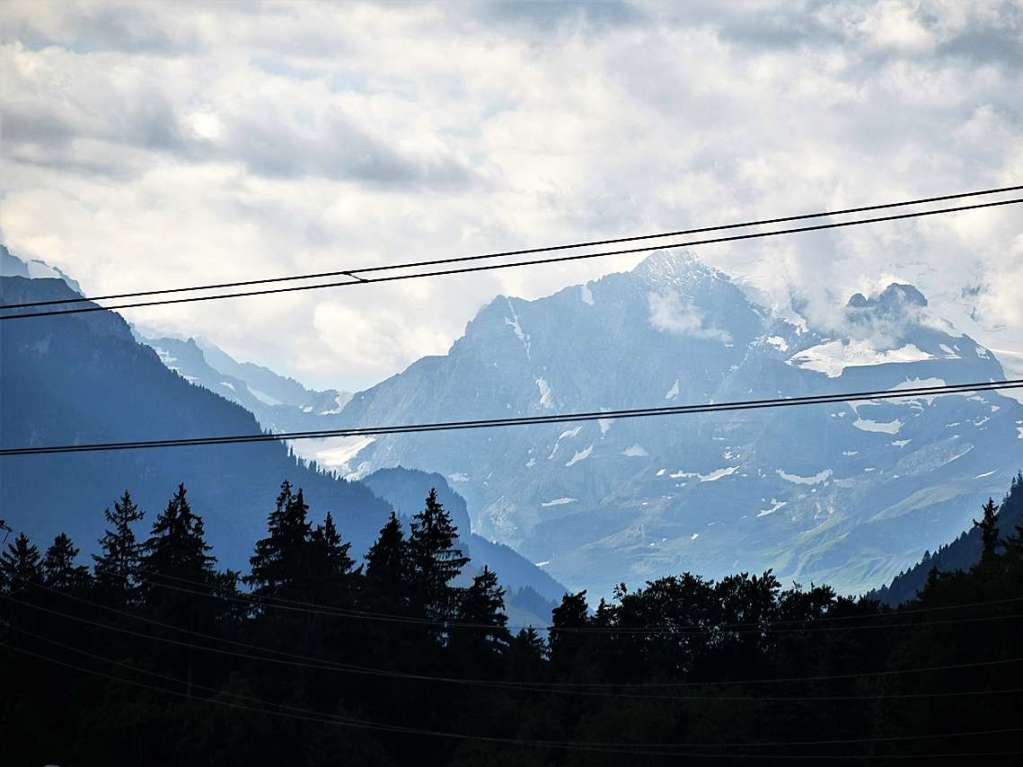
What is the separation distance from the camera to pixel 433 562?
511 ft

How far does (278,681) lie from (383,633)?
11171 millimetres

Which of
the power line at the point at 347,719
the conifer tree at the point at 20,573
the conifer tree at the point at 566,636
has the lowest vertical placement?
the power line at the point at 347,719

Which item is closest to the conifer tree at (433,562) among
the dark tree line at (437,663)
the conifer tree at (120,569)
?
the dark tree line at (437,663)

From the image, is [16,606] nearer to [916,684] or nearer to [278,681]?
[278,681]

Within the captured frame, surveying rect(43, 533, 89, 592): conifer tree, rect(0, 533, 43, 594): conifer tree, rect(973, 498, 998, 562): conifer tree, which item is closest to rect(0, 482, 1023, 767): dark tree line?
rect(0, 533, 43, 594): conifer tree

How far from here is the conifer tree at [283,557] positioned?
154 meters

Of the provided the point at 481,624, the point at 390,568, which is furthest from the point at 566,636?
the point at 390,568

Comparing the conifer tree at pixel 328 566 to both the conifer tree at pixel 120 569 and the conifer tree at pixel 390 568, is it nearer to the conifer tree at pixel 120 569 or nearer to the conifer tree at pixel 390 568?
the conifer tree at pixel 390 568

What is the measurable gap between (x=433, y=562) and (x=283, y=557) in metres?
15.7

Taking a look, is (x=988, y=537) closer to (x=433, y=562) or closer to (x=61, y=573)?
(x=433, y=562)

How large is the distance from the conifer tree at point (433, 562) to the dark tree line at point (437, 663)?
285 millimetres

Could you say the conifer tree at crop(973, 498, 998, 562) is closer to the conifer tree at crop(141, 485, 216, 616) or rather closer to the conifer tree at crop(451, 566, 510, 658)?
the conifer tree at crop(451, 566, 510, 658)

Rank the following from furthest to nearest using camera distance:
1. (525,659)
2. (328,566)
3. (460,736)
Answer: (328,566) < (525,659) < (460,736)

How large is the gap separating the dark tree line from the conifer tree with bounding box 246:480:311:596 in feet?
0.76
